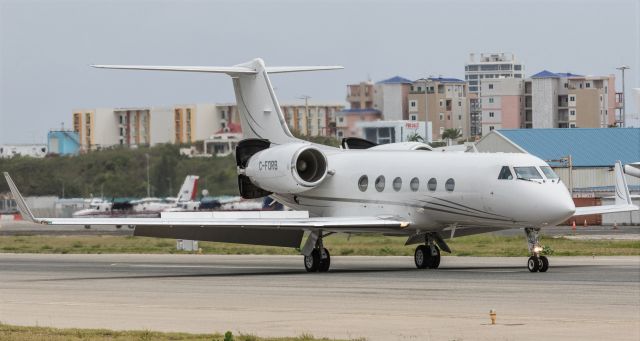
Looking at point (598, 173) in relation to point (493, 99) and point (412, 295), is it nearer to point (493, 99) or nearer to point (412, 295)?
point (493, 99)

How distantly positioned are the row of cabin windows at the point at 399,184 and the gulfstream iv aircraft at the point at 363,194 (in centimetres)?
3

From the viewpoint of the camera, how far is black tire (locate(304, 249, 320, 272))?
1447 inches

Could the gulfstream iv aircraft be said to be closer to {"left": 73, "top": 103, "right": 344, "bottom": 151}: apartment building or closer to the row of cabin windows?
the row of cabin windows

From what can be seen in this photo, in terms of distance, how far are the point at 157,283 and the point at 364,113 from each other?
56.8ft

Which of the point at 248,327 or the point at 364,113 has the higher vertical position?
the point at 364,113

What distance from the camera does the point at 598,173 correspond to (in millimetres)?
90375

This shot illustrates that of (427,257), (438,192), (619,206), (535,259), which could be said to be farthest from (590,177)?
(535,259)

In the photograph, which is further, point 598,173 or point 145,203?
point 145,203

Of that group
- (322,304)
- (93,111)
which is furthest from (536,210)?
(93,111)

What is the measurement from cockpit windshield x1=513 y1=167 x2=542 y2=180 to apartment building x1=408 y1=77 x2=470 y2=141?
17.1m

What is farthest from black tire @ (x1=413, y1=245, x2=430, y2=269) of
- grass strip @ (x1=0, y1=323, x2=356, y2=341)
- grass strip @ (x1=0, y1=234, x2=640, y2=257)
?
grass strip @ (x1=0, y1=323, x2=356, y2=341)

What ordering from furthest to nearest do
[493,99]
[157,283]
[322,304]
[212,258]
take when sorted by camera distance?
1. [493,99]
2. [212,258]
3. [157,283]
4. [322,304]

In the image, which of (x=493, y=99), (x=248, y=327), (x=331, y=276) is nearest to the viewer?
(x=248, y=327)

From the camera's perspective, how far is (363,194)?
3809 centimetres
